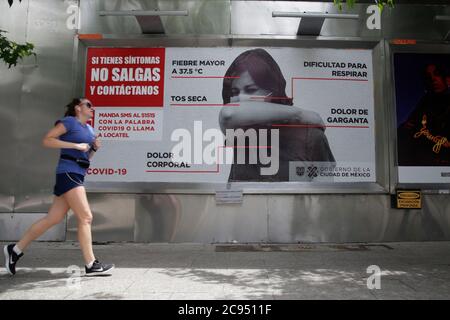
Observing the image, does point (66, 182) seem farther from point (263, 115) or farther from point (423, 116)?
point (423, 116)

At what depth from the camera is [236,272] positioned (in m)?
4.69

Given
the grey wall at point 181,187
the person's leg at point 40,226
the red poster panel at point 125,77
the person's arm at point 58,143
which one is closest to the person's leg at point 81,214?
the person's leg at point 40,226

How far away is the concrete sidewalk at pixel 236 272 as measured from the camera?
12.5 ft

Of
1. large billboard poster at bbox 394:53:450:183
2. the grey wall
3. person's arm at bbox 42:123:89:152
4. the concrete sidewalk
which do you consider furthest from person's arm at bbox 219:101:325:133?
person's arm at bbox 42:123:89:152

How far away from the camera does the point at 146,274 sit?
181 inches

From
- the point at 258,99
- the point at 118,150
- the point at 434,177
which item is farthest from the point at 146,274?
the point at 434,177

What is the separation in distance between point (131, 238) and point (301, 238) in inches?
111

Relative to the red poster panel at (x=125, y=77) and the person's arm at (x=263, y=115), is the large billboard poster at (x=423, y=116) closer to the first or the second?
the person's arm at (x=263, y=115)

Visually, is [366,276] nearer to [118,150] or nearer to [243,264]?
[243,264]

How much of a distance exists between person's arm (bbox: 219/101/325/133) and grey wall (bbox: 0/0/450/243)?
1.11m

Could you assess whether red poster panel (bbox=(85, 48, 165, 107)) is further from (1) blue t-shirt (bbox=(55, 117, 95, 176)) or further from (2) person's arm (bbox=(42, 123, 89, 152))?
(2) person's arm (bbox=(42, 123, 89, 152))

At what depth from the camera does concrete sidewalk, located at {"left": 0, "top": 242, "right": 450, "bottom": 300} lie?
379 cm

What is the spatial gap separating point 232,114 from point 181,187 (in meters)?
1.52

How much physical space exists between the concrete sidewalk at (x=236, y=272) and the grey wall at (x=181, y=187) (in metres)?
0.37
